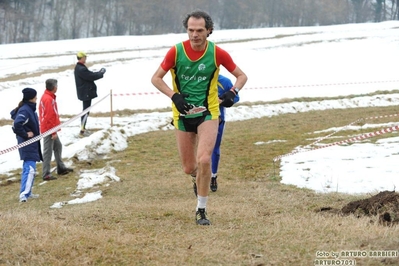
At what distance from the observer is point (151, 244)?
17.1ft

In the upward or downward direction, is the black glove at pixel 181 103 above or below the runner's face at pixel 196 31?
below

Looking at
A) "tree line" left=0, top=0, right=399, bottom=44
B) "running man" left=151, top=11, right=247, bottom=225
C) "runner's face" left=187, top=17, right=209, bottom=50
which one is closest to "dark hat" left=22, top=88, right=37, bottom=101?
"running man" left=151, top=11, right=247, bottom=225

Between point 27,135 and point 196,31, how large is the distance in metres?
4.77

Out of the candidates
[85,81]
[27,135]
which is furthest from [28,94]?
[85,81]

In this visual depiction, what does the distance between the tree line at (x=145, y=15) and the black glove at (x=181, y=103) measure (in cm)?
7582

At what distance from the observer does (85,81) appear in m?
15.6

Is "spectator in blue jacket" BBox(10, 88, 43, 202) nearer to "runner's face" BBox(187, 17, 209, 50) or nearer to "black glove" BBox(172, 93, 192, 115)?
"black glove" BBox(172, 93, 192, 115)

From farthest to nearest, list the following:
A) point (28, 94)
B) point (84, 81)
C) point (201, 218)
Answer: point (84, 81)
point (28, 94)
point (201, 218)

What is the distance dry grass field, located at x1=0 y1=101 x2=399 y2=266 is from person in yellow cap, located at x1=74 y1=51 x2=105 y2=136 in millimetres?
4041

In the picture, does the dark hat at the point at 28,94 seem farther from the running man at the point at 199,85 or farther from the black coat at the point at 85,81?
the black coat at the point at 85,81

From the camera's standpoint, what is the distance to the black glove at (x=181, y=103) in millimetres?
6438

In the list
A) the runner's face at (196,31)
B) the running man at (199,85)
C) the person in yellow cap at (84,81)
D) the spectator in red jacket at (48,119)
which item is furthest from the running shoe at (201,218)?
the person in yellow cap at (84,81)

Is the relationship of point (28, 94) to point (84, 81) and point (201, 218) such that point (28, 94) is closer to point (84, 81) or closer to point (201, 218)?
point (201, 218)

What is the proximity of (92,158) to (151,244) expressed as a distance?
8.35 metres
